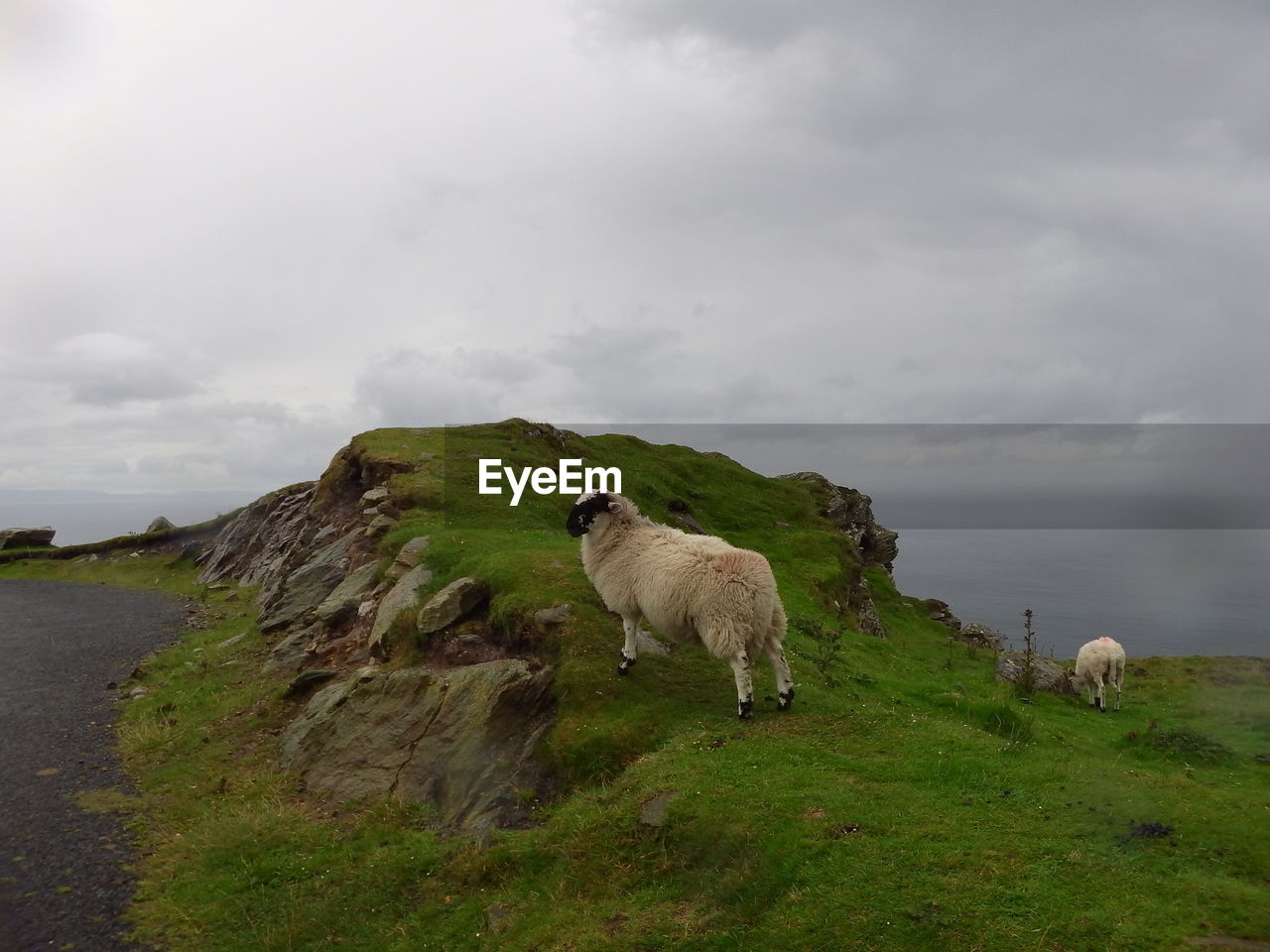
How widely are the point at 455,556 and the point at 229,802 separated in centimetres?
920

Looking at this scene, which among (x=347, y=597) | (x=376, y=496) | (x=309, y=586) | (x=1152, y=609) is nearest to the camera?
(x=347, y=597)

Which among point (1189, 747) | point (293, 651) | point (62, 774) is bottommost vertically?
point (62, 774)

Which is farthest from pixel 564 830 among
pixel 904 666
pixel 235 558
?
pixel 235 558

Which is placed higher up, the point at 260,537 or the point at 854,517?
the point at 854,517

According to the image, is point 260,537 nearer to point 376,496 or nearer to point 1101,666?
point 376,496

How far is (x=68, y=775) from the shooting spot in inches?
693

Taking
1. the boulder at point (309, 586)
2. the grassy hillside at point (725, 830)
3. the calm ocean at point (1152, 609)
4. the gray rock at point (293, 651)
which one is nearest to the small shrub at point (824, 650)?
the grassy hillside at point (725, 830)

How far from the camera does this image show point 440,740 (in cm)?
1562

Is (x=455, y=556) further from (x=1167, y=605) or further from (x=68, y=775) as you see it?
(x=1167, y=605)

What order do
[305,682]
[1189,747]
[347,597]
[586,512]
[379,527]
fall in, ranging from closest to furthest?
1. [1189,747]
2. [586,512]
3. [305,682]
4. [347,597]
5. [379,527]

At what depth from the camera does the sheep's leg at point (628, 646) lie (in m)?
15.8

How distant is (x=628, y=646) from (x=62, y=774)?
47.5 feet

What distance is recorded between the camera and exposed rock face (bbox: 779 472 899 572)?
202 feet
